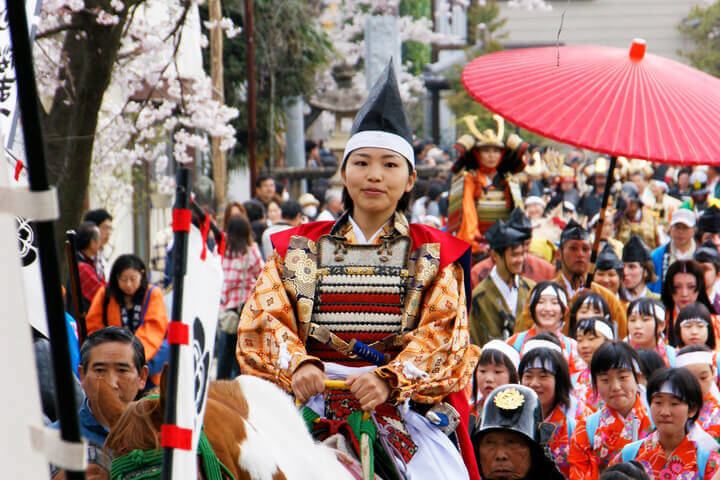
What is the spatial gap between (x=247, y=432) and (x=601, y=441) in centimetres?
423

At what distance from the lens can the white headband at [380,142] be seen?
4.48 metres

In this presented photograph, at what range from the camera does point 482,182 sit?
42.1 feet

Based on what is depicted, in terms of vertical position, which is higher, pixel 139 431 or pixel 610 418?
pixel 139 431

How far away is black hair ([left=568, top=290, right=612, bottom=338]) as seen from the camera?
8.99 m

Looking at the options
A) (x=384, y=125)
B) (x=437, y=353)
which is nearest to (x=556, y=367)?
(x=384, y=125)

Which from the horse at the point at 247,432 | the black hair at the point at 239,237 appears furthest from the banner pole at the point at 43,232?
the black hair at the point at 239,237

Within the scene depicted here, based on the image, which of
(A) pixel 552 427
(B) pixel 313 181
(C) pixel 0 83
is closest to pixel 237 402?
(C) pixel 0 83

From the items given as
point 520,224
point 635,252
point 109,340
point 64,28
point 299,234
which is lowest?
point 635,252

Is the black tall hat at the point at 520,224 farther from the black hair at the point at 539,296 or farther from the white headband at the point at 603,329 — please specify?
the white headband at the point at 603,329

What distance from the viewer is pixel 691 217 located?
12.7 metres

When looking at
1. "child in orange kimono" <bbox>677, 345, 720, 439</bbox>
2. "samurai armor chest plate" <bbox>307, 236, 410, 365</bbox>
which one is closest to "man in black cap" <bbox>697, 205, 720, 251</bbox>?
"child in orange kimono" <bbox>677, 345, 720, 439</bbox>

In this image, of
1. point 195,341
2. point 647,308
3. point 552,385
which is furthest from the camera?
A: point 647,308

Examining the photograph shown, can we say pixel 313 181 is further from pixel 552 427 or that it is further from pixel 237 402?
pixel 237 402

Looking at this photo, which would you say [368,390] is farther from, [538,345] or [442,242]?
[538,345]
